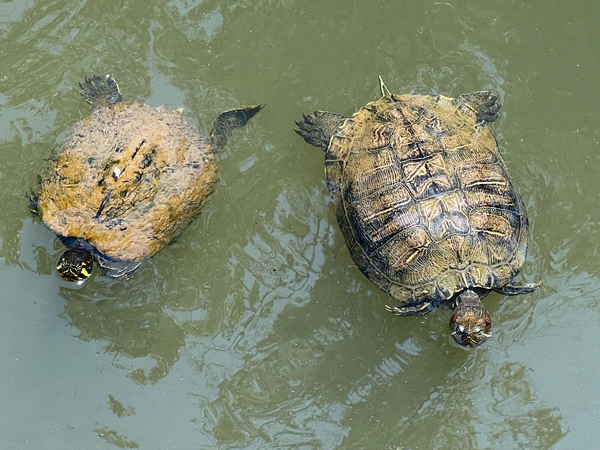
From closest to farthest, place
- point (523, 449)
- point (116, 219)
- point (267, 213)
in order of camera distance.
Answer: point (116, 219) < point (523, 449) < point (267, 213)

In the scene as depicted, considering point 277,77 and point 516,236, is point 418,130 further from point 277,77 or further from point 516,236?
point 277,77

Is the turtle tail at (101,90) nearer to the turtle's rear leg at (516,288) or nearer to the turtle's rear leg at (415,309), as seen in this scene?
the turtle's rear leg at (415,309)

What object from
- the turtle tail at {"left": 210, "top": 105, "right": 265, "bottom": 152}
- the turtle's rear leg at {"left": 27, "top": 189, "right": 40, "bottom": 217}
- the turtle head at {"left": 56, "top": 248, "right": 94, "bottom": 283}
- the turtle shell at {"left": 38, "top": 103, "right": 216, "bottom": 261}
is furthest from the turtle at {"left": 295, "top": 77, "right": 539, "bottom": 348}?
the turtle's rear leg at {"left": 27, "top": 189, "right": 40, "bottom": 217}

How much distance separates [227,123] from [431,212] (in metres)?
2.01

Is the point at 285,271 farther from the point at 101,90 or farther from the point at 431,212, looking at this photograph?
the point at 101,90

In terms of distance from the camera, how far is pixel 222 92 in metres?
5.19

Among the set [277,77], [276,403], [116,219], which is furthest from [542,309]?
[116,219]

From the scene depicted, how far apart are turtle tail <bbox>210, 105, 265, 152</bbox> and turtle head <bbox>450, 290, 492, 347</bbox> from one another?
7.87 ft

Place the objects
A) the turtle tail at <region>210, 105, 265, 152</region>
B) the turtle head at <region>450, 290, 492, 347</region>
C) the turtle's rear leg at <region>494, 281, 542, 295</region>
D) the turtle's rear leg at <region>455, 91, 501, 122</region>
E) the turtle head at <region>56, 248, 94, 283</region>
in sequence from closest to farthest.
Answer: the turtle head at <region>450, 290, 492, 347</region> < the turtle's rear leg at <region>494, 281, 542, 295</region> < the turtle head at <region>56, 248, 94, 283</region> < the turtle's rear leg at <region>455, 91, 501, 122</region> < the turtle tail at <region>210, 105, 265, 152</region>

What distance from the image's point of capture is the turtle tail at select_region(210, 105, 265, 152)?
4754mm

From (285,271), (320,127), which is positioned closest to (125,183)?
(285,271)

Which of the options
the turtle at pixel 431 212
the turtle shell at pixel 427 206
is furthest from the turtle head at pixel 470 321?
the turtle shell at pixel 427 206

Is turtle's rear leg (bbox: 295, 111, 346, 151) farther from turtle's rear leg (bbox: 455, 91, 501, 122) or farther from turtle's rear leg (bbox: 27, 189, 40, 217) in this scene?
turtle's rear leg (bbox: 27, 189, 40, 217)

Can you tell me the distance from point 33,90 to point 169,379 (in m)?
3.02
